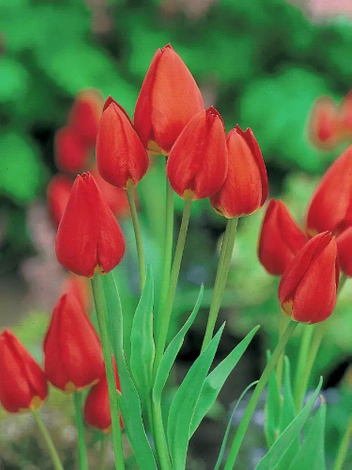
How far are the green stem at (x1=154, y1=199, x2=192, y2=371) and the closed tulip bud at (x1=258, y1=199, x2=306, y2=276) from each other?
5cm

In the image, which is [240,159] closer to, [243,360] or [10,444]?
[10,444]

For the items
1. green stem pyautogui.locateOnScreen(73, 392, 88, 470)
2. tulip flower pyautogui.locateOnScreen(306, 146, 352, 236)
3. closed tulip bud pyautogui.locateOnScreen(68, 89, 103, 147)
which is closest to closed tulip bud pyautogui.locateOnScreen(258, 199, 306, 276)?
tulip flower pyautogui.locateOnScreen(306, 146, 352, 236)

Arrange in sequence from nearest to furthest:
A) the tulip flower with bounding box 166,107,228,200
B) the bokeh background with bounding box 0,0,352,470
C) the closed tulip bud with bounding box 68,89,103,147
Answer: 1. the tulip flower with bounding box 166,107,228,200
2. the closed tulip bud with bounding box 68,89,103,147
3. the bokeh background with bounding box 0,0,352,470

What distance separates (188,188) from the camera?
36cm

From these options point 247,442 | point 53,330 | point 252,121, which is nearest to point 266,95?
point 252,121

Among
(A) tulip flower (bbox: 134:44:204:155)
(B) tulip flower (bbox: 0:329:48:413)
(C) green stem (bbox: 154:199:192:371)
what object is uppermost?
(A) tulip flower (bbox: 134:44:204:155)

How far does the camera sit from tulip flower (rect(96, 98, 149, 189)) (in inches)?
14.1

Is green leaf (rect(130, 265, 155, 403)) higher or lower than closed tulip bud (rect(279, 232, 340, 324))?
lower

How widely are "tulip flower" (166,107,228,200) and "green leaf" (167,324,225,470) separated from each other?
8cm

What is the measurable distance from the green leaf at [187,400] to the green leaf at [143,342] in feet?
0.07

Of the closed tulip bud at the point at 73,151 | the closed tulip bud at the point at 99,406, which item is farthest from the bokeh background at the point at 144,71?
the closed tulip bud at the point at 99,406

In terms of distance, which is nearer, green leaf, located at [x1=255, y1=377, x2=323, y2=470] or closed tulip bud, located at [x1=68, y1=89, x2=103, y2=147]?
green leaf, located at [x1=255, y1=377, x2=323, y2=470]

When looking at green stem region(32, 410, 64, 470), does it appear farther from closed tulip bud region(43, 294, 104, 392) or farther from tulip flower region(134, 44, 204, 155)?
tulip flower region(134, 44, 204, 155)

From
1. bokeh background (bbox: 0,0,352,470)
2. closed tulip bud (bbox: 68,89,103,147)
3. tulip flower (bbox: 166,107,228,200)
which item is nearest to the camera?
tulip flower (bbox: 166,107,228,200)
